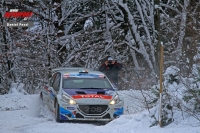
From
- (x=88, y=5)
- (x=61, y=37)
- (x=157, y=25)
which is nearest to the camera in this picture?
(x=157, y=25)

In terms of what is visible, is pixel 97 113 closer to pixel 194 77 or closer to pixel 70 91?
pixel 70 91

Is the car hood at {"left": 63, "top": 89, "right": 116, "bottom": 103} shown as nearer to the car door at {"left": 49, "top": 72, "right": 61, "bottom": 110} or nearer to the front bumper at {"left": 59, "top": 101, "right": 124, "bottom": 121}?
the front bumper at {"left": 59, "top": 101, "right": 124, "bottom": 121}

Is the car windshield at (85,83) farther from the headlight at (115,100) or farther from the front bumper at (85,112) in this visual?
the front bumper at (85,112)

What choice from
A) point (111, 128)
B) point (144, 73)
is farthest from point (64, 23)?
point (111, 128)

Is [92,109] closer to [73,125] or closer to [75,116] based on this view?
[75,116]

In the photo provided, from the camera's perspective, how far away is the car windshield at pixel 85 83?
14.9m

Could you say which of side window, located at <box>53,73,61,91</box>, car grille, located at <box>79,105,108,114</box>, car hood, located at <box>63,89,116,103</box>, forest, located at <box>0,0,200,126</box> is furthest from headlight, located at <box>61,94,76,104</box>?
forest, located at <box>0,0,200,126</box>

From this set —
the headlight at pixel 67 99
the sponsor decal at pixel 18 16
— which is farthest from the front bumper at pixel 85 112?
the sponsor decal at pixel 18 16

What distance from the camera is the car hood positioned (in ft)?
45.3

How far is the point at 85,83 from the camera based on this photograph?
15109 mm

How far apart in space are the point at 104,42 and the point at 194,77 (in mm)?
17960

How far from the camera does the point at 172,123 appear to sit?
34.8ft

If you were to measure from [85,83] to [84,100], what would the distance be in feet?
4.66

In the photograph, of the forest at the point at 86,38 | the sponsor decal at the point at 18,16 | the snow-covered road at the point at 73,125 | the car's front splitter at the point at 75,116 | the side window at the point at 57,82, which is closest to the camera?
the snow-covered road at the point at 73,125
